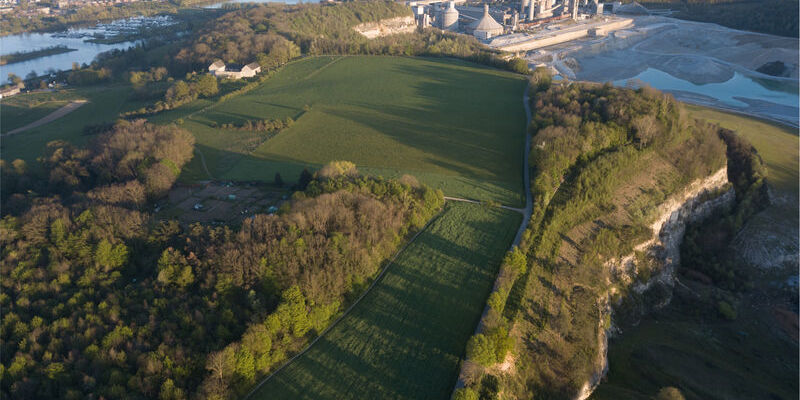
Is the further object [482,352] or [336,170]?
[336,170]

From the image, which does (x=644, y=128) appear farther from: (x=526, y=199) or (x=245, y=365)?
(x=245, y=365)

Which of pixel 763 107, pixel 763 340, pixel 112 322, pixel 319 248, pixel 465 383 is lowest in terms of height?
pixel 763 340

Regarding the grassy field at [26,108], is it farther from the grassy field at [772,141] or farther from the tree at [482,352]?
the grassy field at [772,141]

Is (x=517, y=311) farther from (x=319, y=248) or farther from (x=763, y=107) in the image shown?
(x=763, y=107)

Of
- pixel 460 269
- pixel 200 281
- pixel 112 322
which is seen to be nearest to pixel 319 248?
pixel 200 281

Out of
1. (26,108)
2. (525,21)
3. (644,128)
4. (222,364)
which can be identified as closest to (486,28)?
(525,21)
